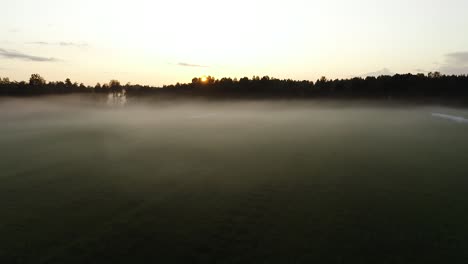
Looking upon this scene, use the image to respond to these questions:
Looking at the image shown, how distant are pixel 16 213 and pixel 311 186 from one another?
63.7ft

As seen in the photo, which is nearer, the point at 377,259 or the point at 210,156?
the point at 377,259

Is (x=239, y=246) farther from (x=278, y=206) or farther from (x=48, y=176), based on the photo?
(x=48, y=176)

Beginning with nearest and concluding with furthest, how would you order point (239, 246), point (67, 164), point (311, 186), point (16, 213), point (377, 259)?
point (377, 259), point (239, 246), point (16, 213), point (311, 186), point (67, 164)

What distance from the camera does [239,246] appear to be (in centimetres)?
1675

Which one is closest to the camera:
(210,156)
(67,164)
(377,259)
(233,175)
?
(377,259)

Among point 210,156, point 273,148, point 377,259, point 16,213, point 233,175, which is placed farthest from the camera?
point 273,148

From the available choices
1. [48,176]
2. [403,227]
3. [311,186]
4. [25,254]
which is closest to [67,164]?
[48,176]

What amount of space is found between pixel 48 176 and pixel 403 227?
2807 cm

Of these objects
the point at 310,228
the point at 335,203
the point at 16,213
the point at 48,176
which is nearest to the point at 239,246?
the point at 310,228

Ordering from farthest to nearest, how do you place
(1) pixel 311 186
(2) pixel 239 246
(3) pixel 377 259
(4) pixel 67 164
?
(4) pixel 67 164 < (1) pixel 311 186 < (2) pixel 239 246 < (3) pixel 377 259

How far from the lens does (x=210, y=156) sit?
133 feet

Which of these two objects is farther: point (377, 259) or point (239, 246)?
point (239, 246)

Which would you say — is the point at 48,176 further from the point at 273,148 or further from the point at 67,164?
the point at 273,148

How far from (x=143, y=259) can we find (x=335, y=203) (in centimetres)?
1254
